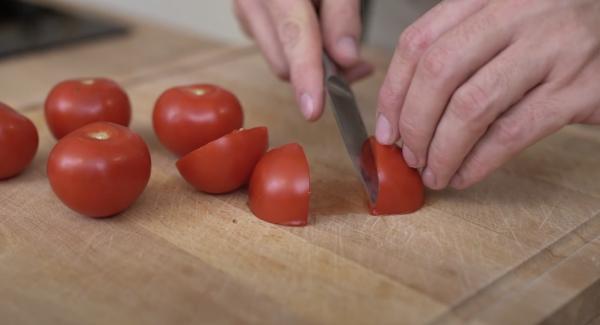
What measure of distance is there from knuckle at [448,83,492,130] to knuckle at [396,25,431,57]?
10 centimetres

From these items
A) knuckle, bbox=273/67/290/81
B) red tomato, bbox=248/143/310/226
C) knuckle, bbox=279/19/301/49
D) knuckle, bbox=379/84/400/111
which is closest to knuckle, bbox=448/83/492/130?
knuckle, bbox=379/84/400/111

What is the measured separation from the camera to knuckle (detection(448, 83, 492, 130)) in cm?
108

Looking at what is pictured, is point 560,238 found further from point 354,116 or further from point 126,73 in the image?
point 126,73

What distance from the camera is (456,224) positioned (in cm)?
117

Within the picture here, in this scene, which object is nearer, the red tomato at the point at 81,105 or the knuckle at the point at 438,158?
the knuckle at the point at 438,158

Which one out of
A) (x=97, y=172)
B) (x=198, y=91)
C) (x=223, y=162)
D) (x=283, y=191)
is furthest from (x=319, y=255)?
(x=198, y=91)

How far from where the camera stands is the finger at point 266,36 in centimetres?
155

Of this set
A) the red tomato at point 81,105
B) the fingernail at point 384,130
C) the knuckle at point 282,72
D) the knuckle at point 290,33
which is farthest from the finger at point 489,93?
the red tomato at point 81,105

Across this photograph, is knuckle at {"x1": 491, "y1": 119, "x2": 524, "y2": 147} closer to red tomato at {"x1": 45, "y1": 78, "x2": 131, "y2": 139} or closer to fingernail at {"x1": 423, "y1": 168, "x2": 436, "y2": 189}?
fingernail at {"x1": 423, "y1": 168, "x2": 436, "y2": 189}

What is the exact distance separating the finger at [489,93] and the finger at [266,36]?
508mm

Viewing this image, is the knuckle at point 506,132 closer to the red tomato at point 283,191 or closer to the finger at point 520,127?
the finger at point 520,127

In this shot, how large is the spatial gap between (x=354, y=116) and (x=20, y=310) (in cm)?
67

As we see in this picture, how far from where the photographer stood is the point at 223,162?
1204mm

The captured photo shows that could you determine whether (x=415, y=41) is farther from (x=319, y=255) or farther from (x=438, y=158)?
(x=319, y=255)
